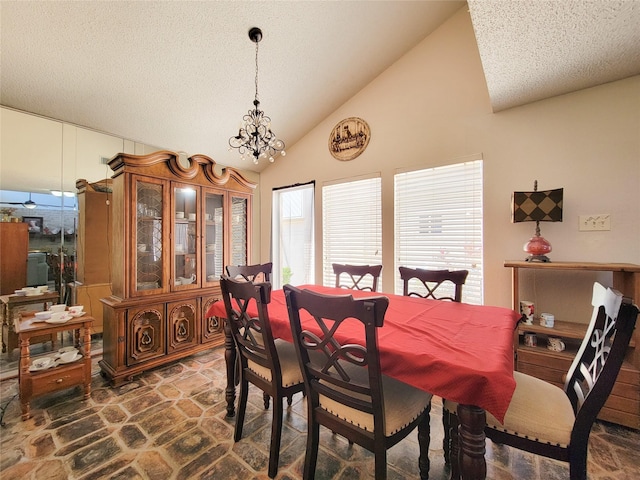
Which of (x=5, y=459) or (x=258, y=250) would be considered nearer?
(x=5, y=459)

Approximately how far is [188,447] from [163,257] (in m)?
1.69

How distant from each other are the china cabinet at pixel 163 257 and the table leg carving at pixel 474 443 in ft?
8.62

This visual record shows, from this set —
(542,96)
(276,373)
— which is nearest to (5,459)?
(276,373)

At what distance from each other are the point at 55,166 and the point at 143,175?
95 centimetres

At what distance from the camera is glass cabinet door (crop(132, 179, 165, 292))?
8.18ft

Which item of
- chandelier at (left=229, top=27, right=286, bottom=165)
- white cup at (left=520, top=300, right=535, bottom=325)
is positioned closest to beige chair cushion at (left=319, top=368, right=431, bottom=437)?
white cup at (left=520, top=300, right=535, bottom=325)

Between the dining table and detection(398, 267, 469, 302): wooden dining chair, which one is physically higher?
detection(398, 267, 469, 302): wooden dining chair

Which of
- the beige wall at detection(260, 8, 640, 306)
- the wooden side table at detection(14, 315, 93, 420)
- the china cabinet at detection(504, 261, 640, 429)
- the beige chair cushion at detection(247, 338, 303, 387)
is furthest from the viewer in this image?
the beige wall at detection(260, 8, 640, 306)

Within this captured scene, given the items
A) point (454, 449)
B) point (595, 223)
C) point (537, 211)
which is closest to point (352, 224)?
point (537, 211)

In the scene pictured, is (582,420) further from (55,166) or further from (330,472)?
(55,166)

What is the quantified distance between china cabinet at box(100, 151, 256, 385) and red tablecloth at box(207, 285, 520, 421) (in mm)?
1479

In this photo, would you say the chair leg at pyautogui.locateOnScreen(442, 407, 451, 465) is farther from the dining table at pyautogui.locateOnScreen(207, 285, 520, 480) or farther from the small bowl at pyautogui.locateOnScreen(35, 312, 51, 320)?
the small bowl at pyautogui.locateOnScreen(35, 312, 51, 320)

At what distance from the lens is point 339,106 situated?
343 cm

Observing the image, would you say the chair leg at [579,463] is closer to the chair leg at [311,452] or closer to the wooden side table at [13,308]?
the chair leg at [311,452]
